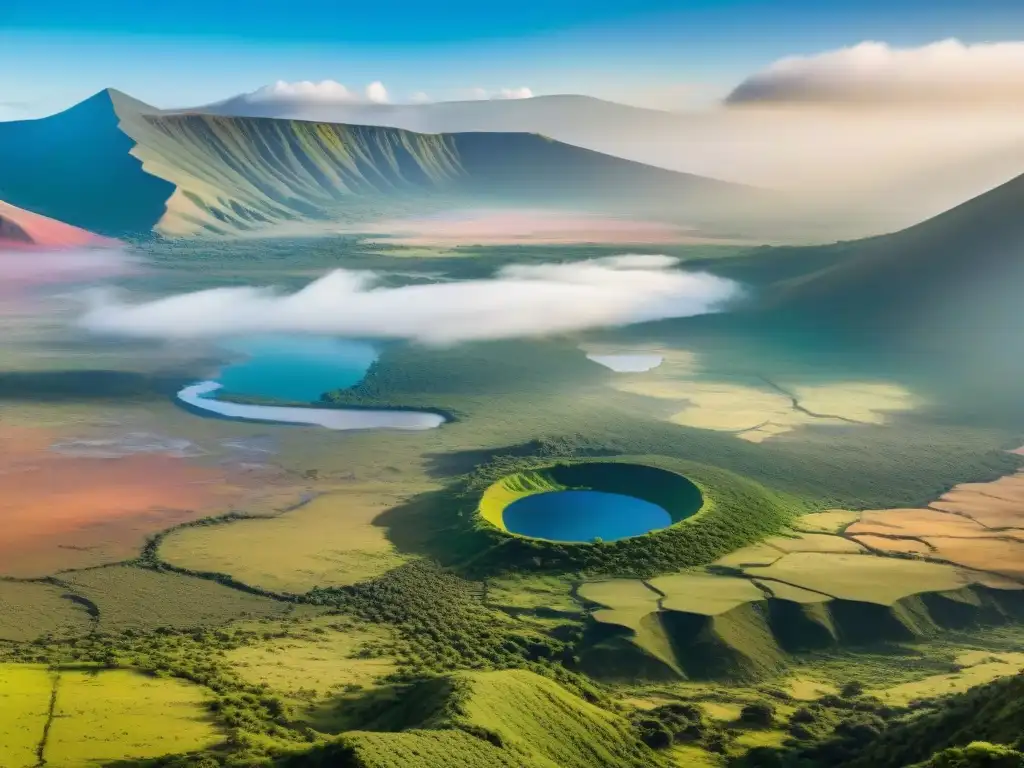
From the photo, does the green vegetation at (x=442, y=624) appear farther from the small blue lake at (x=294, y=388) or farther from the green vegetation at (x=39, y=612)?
the small blue lake at (x=294, y=388)

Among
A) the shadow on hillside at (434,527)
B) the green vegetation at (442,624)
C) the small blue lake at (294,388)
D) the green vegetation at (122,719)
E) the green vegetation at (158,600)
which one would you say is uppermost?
the small blue lake at (294,388)

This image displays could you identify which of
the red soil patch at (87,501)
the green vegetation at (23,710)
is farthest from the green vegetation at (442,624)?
the red soil patch at (87,501)

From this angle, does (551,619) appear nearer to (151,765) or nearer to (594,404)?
(151,765)

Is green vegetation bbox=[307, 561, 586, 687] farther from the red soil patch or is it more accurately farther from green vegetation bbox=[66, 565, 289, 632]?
the red soil patch

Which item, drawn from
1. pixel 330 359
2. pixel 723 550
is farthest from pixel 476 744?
pixel 330 359

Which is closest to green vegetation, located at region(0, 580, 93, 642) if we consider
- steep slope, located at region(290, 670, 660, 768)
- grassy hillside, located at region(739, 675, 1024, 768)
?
steep slope, located at region(290, 670, 660, 768)

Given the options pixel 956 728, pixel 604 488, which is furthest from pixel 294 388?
pixel 956 728
